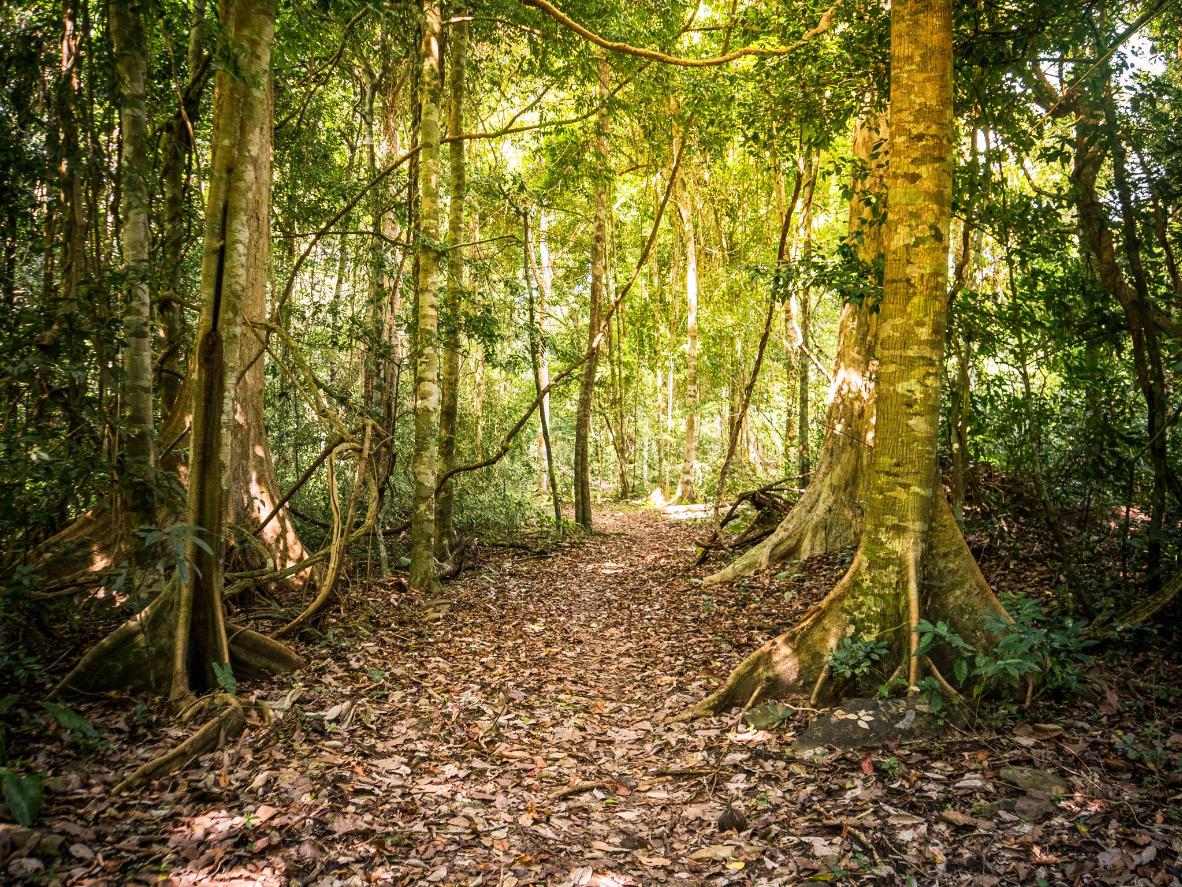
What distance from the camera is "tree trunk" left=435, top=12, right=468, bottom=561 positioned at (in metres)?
9.64

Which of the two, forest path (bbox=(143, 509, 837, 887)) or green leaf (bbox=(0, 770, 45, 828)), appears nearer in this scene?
green leaf (bbox=(0, 770, 45, 828))

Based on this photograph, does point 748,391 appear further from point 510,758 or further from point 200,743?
point 200,743

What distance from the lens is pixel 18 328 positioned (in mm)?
4480

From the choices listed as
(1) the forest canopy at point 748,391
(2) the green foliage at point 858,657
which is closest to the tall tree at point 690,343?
(1) the forest canopy at point 748,391

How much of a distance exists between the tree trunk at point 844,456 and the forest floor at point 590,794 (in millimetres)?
3489

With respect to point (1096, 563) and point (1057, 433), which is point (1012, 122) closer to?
point (1057, 433)

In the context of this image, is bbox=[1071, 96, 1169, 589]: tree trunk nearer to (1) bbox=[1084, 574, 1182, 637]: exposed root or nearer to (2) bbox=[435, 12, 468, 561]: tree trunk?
(1) bbox=[1084, 574, 1182, 637]: exposed root

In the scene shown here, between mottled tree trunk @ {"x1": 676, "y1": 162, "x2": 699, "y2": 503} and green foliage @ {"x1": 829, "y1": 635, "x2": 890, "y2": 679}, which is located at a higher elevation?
mottled tree trunk @ {"x1": 676, "y1": 162, "x2": 699, "y2": 503}

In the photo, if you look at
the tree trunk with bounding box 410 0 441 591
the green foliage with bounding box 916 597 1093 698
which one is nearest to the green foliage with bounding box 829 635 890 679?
the green foliage with bounding box 916 597 1093 698

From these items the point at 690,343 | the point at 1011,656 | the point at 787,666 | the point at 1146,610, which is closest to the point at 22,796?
the point at 787,666

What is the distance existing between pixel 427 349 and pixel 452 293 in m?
1.55

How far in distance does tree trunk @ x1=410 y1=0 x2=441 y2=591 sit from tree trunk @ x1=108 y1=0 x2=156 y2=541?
3490mm

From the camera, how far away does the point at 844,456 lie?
344 inches

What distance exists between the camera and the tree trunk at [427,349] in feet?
28.0
